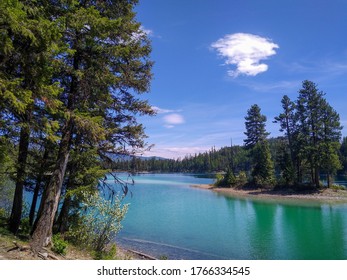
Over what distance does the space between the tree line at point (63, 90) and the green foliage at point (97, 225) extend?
67cm

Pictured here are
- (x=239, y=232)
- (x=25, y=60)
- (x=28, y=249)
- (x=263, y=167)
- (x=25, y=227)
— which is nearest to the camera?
(x=25, y=60)

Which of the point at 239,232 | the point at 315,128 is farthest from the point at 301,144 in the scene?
the point at 239,232

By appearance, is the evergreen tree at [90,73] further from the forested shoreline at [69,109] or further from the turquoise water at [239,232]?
the turquoise water at [239,232]

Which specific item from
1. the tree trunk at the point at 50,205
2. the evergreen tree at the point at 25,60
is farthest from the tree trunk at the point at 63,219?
the evergreen tree at the point at 25,60

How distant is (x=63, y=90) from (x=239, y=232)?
1772cm

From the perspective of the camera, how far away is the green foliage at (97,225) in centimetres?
1300

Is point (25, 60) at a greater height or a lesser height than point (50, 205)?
greater

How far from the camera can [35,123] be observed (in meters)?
9.43

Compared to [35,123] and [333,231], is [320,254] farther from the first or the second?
[35,123]

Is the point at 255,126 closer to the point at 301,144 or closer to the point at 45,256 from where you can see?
the point at 301,144

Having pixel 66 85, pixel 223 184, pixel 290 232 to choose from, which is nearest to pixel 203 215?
pixel 290 232

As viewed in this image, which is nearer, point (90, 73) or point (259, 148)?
point (90, 73)

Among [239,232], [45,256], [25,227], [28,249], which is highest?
[28,249]

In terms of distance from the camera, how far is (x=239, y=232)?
22500mm
